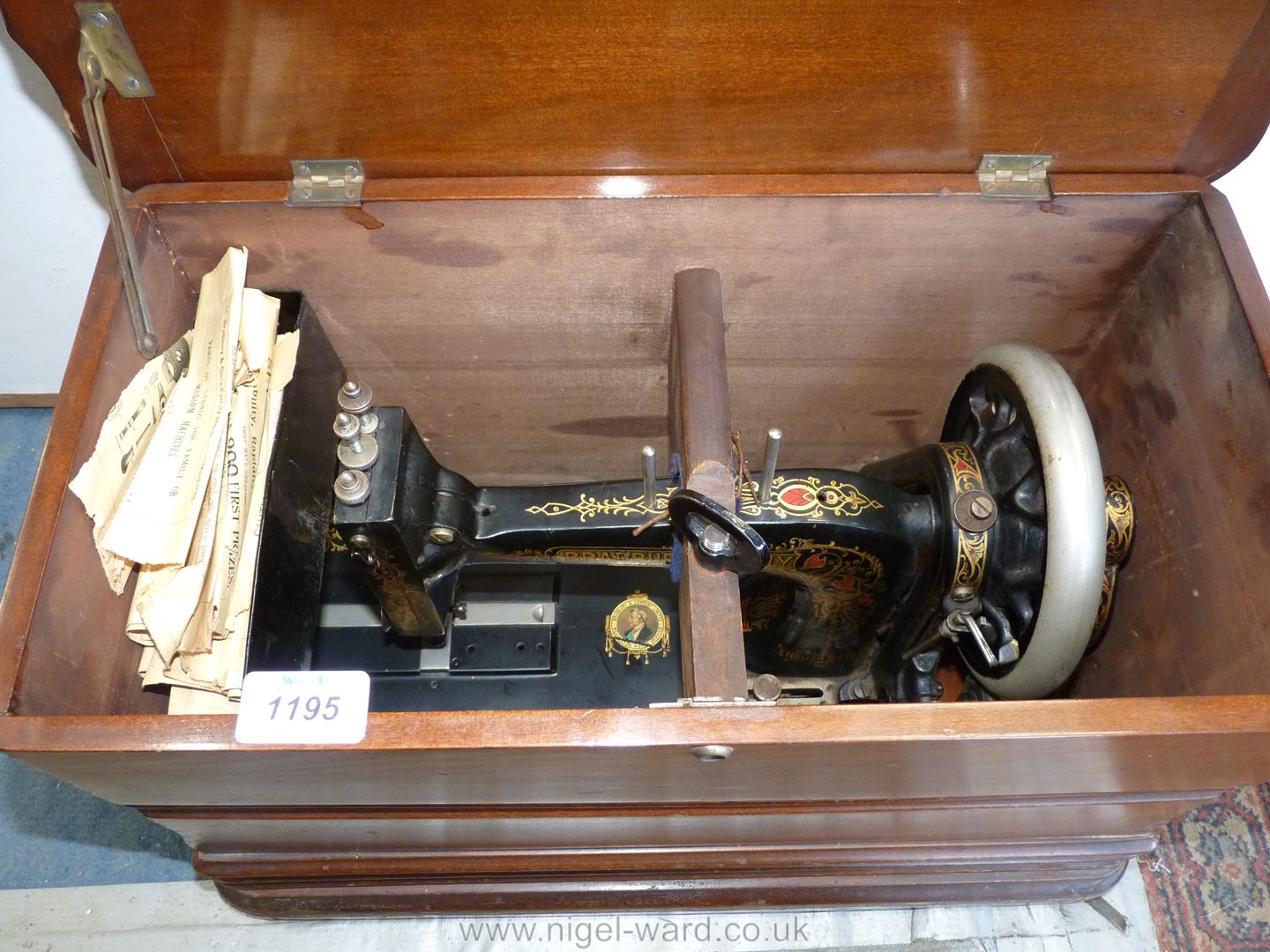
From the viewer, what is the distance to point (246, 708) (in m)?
0.75

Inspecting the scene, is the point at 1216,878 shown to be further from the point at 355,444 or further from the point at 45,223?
the point at 45,223

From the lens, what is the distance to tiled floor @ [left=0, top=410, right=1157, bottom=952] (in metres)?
1.21

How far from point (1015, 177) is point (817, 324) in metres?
0.27

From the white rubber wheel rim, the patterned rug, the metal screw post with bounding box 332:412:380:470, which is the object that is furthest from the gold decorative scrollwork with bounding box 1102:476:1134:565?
the metal screw post with bounding box 332:412:380:470

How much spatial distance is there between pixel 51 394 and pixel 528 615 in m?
0.98

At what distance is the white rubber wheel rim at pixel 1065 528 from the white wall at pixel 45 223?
67cm

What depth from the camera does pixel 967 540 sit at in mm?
922

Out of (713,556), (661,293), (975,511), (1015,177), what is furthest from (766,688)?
(1015,177)

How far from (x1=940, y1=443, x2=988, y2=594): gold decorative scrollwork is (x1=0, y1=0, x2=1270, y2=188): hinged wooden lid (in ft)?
1.06

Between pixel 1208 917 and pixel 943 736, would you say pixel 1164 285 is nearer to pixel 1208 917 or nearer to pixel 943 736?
pixel 943 736

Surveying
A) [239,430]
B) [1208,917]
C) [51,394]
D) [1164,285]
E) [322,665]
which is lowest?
[1208,917]

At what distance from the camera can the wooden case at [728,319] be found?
0.81 meters

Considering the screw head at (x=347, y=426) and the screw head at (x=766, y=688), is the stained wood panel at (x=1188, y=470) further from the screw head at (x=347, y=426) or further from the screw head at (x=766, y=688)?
the screw head at (x=347, y=426)

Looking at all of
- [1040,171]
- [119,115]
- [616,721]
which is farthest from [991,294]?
[119,115]
